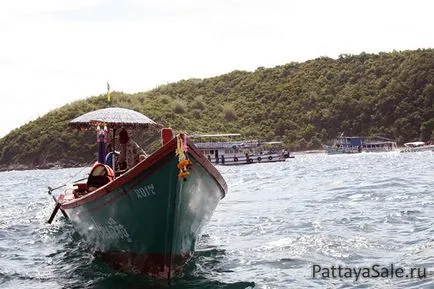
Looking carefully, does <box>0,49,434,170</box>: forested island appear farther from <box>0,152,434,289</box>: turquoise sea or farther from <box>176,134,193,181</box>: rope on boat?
<box>176,134,193,181</box>: rope on boat

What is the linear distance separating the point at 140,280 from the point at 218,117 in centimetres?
12341

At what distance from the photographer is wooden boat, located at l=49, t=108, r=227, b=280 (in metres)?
9.59

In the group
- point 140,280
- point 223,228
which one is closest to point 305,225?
point 223,228

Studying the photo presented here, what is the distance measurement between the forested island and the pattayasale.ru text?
322ft

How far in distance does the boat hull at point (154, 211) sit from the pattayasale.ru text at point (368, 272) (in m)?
2.36

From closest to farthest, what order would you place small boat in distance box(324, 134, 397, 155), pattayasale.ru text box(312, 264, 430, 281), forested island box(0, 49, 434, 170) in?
pattayasale.ru text box(312, 264, 430, 281), small boat in distance box(324, 134, 397, 155), forested island box(0, 49, 434, 170)

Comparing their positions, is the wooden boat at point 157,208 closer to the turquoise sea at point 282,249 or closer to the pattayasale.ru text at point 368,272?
the turquoise sea at point 282,249

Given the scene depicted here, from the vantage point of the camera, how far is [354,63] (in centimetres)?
14438

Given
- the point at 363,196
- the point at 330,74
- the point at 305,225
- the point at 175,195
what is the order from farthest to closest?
the point at 330,74 < the point at 363,196 < the point at 305,225 < the point at 175,195

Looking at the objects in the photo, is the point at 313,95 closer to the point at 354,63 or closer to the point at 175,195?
the point at 354,63

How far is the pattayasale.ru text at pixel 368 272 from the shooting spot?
988 centimetres

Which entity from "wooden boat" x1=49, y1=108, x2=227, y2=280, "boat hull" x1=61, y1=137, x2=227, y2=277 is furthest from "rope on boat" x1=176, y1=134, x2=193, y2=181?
"boat hull" x1=61, y1=137, x2=227, y2=277

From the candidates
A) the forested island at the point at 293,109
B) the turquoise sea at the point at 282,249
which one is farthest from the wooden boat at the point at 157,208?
the forested island at the point at 293,109

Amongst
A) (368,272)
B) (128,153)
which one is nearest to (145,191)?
(368,272)
